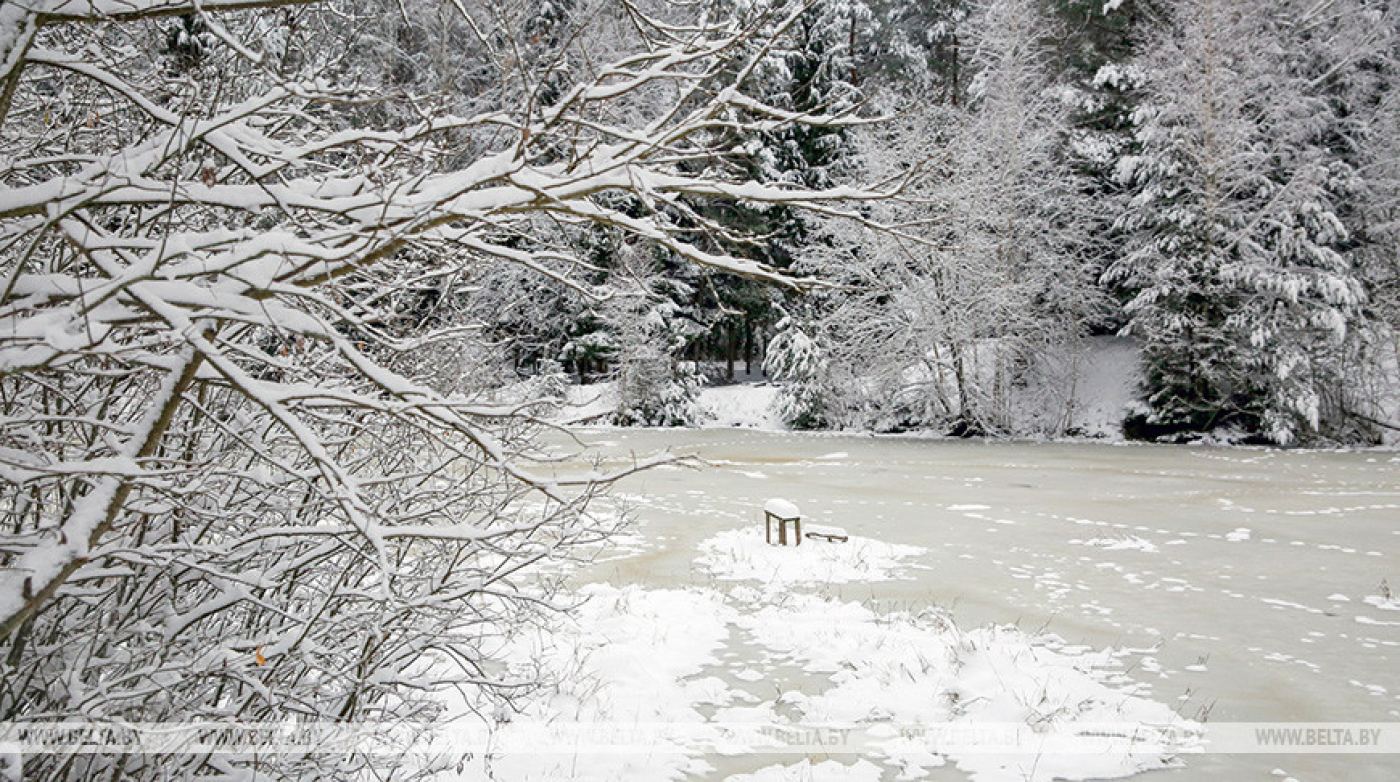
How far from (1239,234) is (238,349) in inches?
933

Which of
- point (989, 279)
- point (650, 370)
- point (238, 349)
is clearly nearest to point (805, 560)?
point (238, 349)

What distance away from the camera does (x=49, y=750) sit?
2219mm

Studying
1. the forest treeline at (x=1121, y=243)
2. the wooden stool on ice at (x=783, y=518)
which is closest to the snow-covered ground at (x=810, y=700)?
the wooden stool on ice at (x=783, y=518)

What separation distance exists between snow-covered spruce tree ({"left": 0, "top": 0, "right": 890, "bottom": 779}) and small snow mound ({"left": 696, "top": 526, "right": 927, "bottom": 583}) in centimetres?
576

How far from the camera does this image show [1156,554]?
31.7ft

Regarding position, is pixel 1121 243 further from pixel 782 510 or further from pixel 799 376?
pixel 782 510

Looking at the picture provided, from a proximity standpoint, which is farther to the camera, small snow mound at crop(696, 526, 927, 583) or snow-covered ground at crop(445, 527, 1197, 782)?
small snow mound at crop(696, 526, 927, 583)

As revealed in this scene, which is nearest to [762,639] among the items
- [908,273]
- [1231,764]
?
[1231,764]

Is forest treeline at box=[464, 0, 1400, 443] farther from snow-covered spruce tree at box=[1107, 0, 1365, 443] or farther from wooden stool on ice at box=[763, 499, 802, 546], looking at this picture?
wooden stool on ice at box=[763, 499, 802, 546]

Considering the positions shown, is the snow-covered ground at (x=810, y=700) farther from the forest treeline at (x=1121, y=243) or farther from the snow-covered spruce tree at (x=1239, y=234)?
the snow-covered spruce tree at (x=1239, y=234)

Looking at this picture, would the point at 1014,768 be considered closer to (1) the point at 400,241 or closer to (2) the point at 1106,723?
(2) the point at 1106,723

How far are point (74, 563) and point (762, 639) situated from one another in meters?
5.23

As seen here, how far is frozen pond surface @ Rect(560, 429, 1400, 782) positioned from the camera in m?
5.67

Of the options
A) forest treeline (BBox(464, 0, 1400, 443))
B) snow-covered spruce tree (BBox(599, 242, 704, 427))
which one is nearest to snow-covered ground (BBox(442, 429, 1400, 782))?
forest treeline (BBox(464, 0, 1400, 443))
